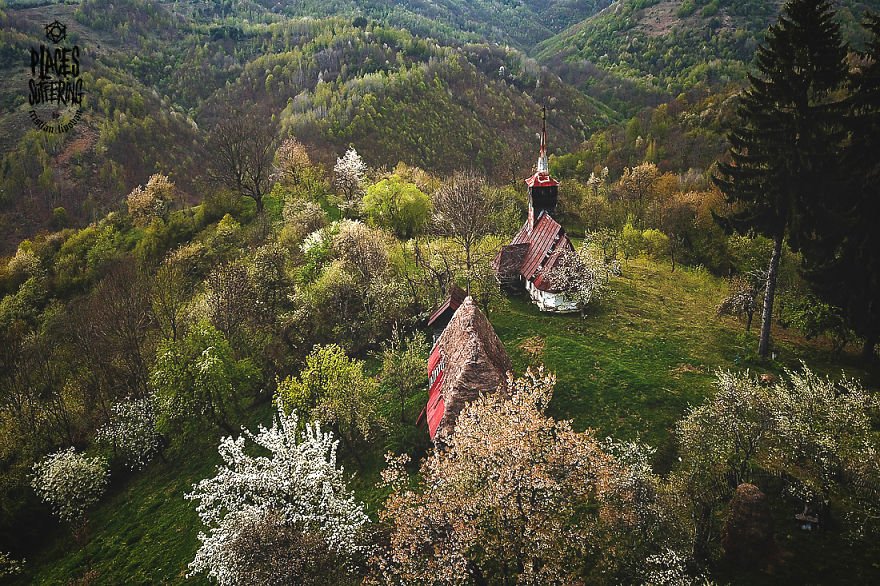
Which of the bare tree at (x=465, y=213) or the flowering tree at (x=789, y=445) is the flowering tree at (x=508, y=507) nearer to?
the flowering tree at (x=789, y=445)

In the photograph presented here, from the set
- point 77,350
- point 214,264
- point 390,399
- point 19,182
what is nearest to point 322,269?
point 390,399

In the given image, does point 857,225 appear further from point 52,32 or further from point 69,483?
point 52,32

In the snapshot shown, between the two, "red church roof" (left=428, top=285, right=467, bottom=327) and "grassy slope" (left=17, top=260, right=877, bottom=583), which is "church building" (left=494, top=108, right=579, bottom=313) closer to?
"grassy slope" (left=17, top=260, right=877, bottom=583)

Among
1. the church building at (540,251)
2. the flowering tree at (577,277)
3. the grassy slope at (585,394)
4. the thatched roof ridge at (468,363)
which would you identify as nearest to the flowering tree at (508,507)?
the thatched roof ridge at (468,363)

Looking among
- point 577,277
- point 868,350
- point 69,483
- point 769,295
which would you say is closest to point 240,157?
point 69,483

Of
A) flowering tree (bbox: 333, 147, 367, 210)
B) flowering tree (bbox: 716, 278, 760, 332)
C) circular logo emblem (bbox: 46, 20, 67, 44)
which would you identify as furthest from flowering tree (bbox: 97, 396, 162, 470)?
flowering tree (bbox: 716, 278, 760, 332)

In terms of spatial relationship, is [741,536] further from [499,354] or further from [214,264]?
[214,264]
